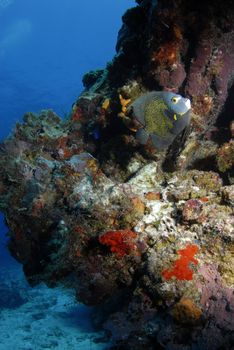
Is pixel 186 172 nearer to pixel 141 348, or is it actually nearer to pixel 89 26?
pixel 141 348

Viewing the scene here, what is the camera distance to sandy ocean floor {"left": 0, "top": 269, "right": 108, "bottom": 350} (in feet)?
18.2

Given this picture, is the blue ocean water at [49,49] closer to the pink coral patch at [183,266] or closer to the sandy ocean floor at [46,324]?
the sandy ocean floor at [46,324]

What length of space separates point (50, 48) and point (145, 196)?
99200 mm

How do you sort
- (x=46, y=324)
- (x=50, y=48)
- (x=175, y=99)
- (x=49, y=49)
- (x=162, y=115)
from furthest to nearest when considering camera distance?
(x=50, y=48) → (x=49, y=49) → (x=46, y=324) → (x=162, y=115) → (x=175, y=99)

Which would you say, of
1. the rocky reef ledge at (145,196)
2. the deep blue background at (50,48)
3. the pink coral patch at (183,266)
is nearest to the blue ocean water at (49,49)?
the deep blue background at (50,48)

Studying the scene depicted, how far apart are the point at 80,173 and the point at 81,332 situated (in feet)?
9.97

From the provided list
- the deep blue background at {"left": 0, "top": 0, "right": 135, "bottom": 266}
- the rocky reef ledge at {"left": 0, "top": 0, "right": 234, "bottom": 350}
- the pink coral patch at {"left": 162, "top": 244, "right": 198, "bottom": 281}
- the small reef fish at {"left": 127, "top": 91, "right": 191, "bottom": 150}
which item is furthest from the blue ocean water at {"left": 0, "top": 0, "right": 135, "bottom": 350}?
the small reef fish at {"left": 127, "top": 91, "right": 191, "bottom": 150}

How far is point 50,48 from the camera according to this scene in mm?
94125

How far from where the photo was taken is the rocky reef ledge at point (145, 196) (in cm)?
355

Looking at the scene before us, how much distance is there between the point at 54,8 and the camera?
10056 centimetres

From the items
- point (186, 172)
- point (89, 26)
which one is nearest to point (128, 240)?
point (186, 172)

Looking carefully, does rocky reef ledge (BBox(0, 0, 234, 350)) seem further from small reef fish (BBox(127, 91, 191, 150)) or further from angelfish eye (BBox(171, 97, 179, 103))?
angelfish eye (BBox(171, 97, 179, 103))

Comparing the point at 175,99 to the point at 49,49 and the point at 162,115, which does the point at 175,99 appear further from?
the point at 49,49

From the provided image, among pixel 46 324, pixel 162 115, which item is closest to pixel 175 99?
pixel 162 115
